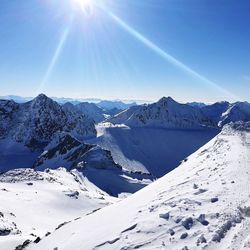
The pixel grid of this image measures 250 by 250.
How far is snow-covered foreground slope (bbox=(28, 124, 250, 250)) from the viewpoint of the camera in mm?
12703

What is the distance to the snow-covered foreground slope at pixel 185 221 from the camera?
12703mm

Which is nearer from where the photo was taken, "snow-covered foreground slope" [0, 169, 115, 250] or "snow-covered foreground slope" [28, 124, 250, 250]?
"snow-covered foreground slope" [28, 124, 250, 250]

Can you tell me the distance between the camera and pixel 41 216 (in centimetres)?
4981

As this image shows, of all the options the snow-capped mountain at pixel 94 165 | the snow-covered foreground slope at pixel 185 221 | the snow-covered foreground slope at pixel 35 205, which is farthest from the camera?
the snow-capped mountain at pixel 94 165

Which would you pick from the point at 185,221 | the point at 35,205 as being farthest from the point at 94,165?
the point at 185,221

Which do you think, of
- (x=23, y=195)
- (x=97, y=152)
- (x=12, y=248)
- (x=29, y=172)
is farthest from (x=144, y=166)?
(x=12, y=248)

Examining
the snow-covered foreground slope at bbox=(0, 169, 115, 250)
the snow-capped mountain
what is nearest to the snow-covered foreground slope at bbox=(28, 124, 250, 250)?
the snow-covered foreground slope at bbox=(0, 169, 115, 250)

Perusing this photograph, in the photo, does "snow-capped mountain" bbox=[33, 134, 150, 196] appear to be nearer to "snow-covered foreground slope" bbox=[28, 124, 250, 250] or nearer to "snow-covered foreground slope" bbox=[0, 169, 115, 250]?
"snow-covered foreground slope" bbox=[0, 169, 115, 250]

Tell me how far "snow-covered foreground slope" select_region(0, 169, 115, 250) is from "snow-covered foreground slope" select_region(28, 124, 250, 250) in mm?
10084

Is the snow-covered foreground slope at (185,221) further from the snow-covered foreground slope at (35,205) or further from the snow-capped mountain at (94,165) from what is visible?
the snow-capped mountain at (94,165)

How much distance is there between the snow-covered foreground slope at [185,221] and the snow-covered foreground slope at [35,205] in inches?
397

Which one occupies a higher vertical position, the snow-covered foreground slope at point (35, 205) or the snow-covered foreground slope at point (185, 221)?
the snow-covered foreground slope at point (185, 221)

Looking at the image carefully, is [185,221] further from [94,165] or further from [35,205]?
[94,165]

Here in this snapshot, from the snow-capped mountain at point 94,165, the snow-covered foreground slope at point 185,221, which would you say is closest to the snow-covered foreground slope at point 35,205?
the snow-covered foreground slope at point 185,221
